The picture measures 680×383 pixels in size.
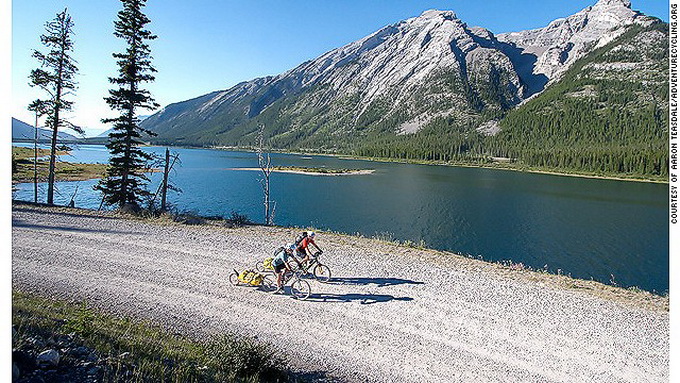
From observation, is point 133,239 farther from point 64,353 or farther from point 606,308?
point 606,308

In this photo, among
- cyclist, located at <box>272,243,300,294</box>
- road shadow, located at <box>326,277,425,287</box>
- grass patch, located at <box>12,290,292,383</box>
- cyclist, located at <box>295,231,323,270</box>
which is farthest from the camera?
road shadow, located at <box>326,277,425,287</box>

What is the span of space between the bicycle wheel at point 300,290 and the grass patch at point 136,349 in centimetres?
328

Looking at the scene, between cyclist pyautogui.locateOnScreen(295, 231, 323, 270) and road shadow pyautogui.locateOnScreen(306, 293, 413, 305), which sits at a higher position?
cyclist pyautogui.locateOnScreen(295, 231, 323, 270)

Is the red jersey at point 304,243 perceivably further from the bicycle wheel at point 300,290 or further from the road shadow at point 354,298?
the road shadow at point 354,298

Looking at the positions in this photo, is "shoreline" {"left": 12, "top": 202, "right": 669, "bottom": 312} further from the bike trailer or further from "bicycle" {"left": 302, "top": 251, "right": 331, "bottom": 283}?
the bike trailer

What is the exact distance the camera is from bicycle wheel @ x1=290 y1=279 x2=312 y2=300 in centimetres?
1171

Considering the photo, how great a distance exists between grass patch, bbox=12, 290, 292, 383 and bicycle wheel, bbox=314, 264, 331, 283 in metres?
4.83

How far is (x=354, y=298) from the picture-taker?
11.7 metres

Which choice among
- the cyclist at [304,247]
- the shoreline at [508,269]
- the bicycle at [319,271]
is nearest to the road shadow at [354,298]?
the bicycle at [319,271]

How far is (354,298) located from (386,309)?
48.4 inches

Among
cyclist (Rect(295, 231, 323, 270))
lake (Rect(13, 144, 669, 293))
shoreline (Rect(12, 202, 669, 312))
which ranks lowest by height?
lake (Rect(13, 144, 669, 293))

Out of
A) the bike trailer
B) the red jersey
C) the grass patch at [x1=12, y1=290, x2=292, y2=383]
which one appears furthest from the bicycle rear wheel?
the grass patch at [x1=12, y1=290, x2=292, y2=383]

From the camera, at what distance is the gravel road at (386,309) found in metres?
8.59

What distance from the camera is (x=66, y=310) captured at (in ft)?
30.6
